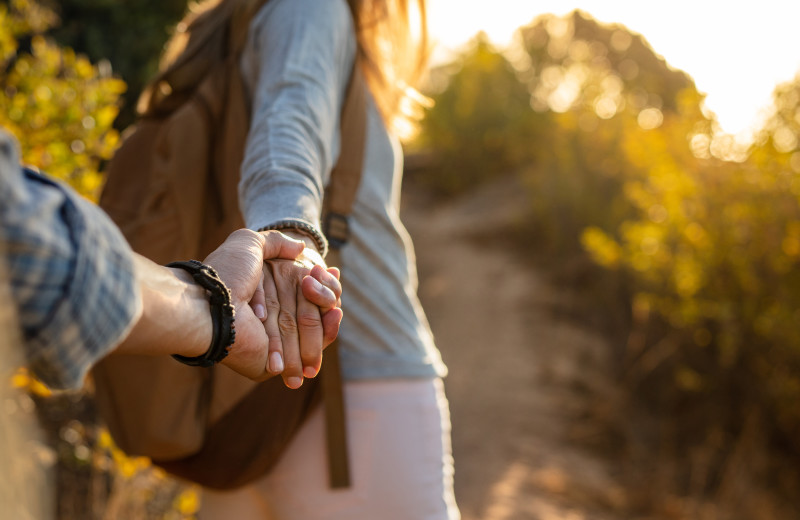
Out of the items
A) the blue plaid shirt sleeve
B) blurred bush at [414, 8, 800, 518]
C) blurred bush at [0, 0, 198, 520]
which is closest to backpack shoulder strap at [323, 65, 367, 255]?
the blue plaid shirt sleeve

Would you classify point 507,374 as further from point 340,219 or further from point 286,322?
point 286,322

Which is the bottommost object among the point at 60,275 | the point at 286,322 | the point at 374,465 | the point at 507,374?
the point at 507,374

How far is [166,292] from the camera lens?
2.54ft

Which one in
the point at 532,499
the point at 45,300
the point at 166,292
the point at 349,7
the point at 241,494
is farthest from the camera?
the point at 532,499

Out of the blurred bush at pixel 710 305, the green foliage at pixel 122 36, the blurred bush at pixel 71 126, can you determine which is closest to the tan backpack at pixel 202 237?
the blurred bush at pixel 71 126

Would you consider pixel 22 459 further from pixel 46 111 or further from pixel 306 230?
pixel 306 230

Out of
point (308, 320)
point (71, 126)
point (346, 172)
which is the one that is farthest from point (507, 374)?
point (308, 320)

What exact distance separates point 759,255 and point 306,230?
4785 millimetres

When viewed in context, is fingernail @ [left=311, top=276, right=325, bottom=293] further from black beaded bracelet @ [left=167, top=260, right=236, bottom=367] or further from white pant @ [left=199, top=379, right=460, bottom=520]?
white pant @ [left=199, top=379, right=460, bottom=520]

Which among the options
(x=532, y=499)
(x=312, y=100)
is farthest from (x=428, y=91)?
(x=312, y=100)

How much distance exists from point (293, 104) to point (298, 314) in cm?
40

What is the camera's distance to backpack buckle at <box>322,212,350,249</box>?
1326 millimetres

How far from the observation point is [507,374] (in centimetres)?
691

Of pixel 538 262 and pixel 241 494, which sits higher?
pixel 241 494
